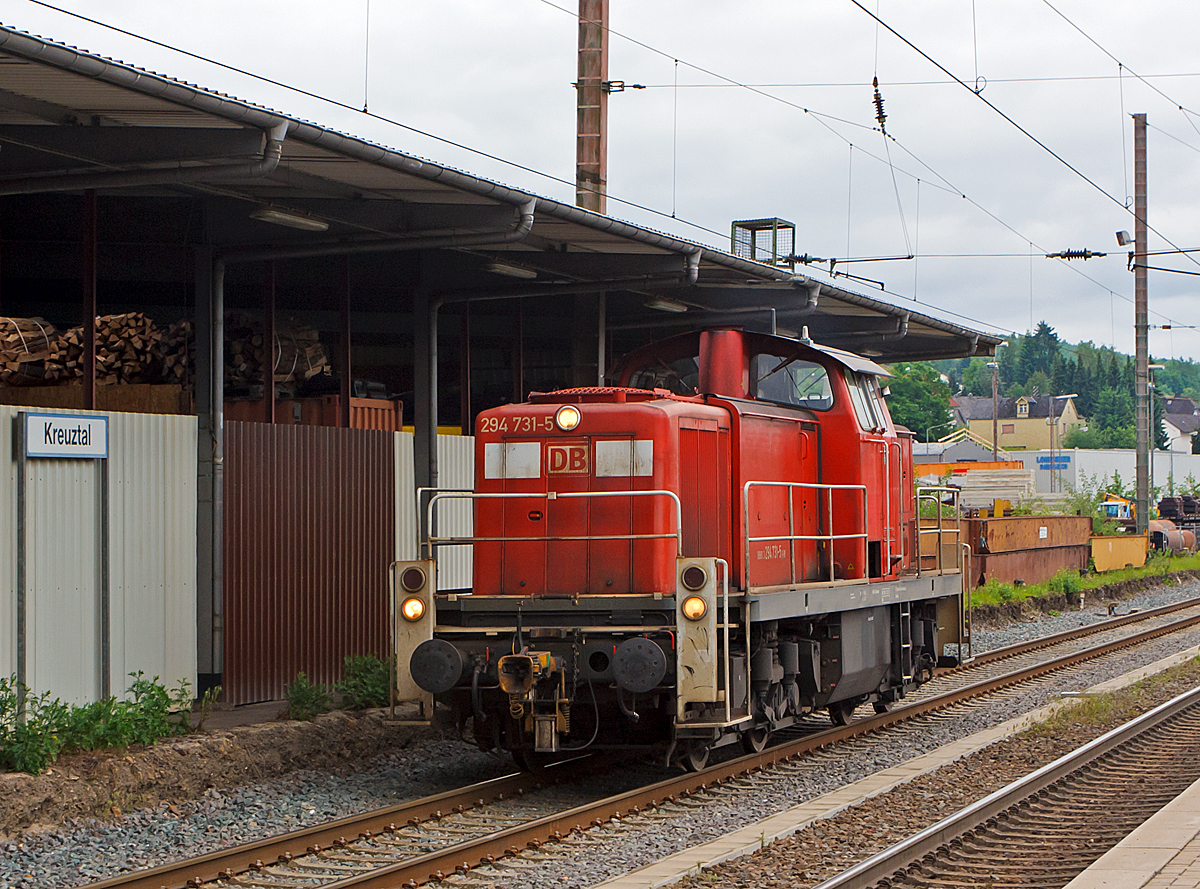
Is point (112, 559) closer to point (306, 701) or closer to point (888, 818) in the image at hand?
point (306, 701)

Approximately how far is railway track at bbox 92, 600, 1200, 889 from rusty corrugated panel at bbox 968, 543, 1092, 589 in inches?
598

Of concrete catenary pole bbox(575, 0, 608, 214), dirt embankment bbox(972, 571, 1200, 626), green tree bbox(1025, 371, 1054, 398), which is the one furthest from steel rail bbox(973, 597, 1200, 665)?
green tree bbox(1025, 371, 1054, 398)

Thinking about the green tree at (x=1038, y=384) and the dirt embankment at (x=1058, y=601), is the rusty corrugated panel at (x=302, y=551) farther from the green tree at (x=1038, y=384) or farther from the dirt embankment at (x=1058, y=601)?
the green tree at (x=1038, y=384)

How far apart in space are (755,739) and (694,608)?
2.29 metres

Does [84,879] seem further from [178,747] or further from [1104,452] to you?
[1104,452]

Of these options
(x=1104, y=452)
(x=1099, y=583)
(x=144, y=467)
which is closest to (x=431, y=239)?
(x=144, y=467)

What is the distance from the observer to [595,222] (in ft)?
39.0

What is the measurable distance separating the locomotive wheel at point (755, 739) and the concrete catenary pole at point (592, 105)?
714 cm

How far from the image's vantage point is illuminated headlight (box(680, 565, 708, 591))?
28.2 ft

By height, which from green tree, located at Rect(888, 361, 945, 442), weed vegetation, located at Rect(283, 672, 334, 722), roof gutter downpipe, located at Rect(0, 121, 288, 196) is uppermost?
green tree, located at Rect(888, 361, 945, 442)

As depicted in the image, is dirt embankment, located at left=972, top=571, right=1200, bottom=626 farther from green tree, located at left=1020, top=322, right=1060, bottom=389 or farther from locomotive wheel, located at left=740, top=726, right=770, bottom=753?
green tree, located at left=1020, top=322, right=1060, bottom=389

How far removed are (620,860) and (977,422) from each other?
13474 cm

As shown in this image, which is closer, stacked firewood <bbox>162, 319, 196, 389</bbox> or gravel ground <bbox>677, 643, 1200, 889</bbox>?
gravel ground <bbox>677, 643, 1200, 889</bbox>

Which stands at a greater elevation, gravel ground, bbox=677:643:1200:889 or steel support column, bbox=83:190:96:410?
steel support column, bbox=83:190:96:410
